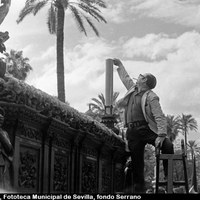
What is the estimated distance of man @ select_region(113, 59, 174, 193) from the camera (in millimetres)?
8619

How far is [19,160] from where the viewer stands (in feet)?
20.4

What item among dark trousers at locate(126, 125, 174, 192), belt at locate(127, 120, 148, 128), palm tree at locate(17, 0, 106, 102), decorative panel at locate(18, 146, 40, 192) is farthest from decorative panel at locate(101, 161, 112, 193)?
palm tree at locate(17, 0, 106, 102)

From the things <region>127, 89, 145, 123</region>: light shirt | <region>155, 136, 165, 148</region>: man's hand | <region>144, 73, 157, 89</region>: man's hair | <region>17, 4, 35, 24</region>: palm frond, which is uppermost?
<region>17, 4, 35, 24</region>: palm frond

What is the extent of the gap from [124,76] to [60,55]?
17.3 m

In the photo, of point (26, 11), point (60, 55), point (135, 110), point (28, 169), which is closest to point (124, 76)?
point (135, 110)

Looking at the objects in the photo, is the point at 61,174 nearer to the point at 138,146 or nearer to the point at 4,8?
the point at 138,146

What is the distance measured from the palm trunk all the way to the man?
56.1 ft

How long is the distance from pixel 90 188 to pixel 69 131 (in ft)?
5.14

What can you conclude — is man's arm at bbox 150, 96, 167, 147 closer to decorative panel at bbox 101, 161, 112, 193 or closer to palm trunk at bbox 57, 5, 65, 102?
decorative panel at bbox 101, 161, 112, 193

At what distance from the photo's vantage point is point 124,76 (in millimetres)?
10078

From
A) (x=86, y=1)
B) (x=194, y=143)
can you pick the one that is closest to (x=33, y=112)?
(x=86, y=1)

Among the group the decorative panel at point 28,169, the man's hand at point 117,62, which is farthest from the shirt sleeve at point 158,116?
the decorative panel at point 28,169

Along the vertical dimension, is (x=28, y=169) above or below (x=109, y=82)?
below

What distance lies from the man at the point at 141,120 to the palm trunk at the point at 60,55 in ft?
56.1
